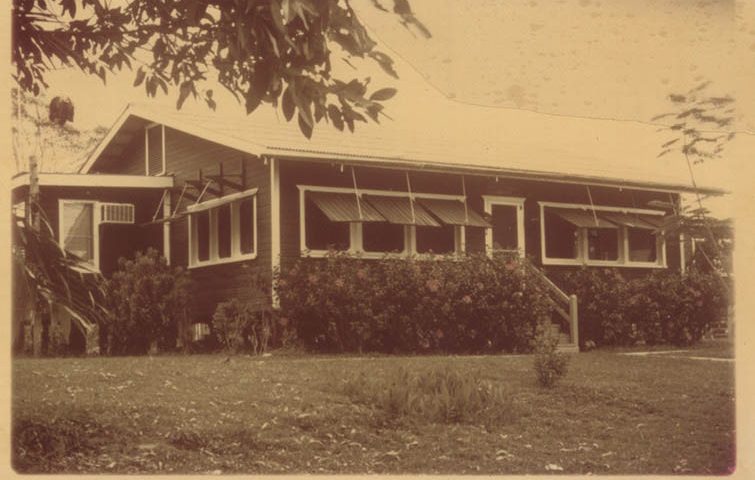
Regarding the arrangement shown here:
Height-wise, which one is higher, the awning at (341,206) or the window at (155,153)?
the window at (155,153)

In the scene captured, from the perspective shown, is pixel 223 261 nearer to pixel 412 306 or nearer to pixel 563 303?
pixel 412 306

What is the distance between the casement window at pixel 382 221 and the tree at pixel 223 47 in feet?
9.96

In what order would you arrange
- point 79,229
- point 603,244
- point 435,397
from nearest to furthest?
point 435,397, point 79,229, point 603,244

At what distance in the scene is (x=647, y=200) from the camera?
290 inches

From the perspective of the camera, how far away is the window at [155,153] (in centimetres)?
864

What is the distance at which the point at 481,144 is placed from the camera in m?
7.98

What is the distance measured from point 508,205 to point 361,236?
1.44 meters

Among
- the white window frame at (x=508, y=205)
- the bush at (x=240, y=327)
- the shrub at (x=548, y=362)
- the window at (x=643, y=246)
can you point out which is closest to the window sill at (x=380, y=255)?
the white window frame at (x=508, y=205)

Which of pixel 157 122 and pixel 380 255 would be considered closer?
pixel 157 122

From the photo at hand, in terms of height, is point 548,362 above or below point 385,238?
below

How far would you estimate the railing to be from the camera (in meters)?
8.77

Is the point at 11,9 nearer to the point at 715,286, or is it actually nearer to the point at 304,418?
the point at 304,418

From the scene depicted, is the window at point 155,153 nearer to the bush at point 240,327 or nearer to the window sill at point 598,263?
the bush at point 240,327

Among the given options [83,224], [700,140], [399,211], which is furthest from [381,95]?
[399,211]
